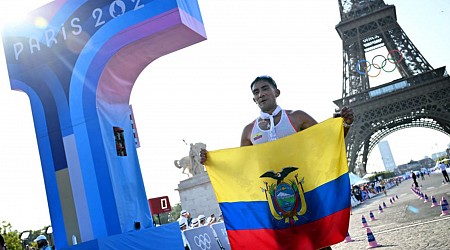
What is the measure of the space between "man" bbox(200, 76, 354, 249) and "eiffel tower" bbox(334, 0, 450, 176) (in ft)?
151

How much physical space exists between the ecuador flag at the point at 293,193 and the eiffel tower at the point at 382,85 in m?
45.9

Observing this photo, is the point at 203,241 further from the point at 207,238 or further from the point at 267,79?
the point at 267,79

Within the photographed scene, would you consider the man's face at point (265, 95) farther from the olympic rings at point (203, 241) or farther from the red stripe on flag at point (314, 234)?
the olympic rings at point (203, 241)

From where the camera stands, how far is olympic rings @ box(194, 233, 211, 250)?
11.4 m

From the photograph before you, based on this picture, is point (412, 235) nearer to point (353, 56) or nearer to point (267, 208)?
point (267, 208)

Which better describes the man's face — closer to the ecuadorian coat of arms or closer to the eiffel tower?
the ecuadorian coat of arms

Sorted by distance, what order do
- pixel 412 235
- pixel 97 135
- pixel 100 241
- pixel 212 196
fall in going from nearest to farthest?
pixel 100 241 < pixel 97 135 < pixel 412 235 < pixel 212 196

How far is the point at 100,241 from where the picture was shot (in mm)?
5844

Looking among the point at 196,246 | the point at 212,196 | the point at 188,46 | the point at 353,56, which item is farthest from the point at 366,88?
the point at 188,46

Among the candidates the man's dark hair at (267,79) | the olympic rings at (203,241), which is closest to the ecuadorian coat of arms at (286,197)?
the man's dark hair at (267,79)

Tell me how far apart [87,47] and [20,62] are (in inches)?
51.3

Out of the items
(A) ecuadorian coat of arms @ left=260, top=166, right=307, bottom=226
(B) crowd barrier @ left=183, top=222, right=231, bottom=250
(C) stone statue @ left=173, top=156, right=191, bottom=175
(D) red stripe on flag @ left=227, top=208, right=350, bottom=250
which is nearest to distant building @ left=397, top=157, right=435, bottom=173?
(C) stone statue @ left=173, top=156, right=191, bottom=175

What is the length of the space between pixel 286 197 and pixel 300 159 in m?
0.36

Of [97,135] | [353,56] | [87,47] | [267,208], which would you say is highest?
[353,56]
